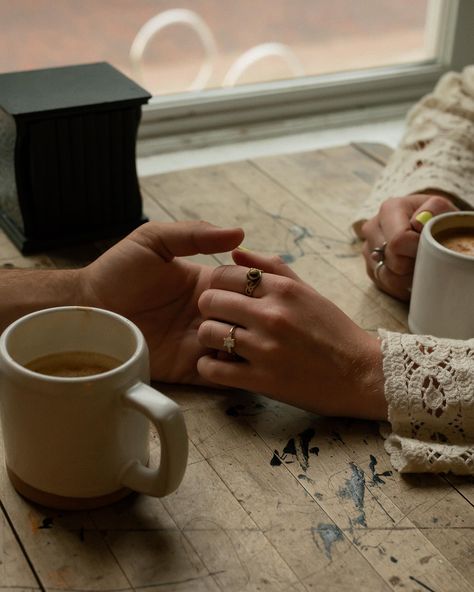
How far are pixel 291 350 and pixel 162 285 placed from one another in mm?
179

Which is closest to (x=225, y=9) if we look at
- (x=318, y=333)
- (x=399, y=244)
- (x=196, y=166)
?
(x=196, y=166)

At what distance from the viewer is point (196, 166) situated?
155cm

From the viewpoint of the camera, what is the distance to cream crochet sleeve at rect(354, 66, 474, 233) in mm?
1244

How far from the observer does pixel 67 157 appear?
125 centimetres

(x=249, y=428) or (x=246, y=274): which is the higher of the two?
(x=246, y=274)

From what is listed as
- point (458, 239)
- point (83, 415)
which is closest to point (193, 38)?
point (458, 239)

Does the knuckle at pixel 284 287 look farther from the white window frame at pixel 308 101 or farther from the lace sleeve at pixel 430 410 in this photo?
the white window frame at pixel 308 101

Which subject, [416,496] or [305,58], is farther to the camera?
[305,58]

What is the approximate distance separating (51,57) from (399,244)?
1.94 m

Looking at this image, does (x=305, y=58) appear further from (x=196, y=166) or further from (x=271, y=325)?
(x=271, y=325)

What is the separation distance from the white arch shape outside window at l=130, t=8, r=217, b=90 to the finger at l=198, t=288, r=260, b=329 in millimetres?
1172

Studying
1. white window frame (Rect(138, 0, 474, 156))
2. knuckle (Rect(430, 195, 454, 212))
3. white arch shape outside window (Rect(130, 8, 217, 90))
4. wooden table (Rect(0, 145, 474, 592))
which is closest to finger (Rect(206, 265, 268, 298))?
wooden table (Rect(0, 145, 474, 592))

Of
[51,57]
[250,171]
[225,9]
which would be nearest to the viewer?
[250,171]

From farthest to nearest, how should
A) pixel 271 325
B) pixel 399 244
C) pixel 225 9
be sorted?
pixel 225 9, pixel 399 244, pixel 271 325
